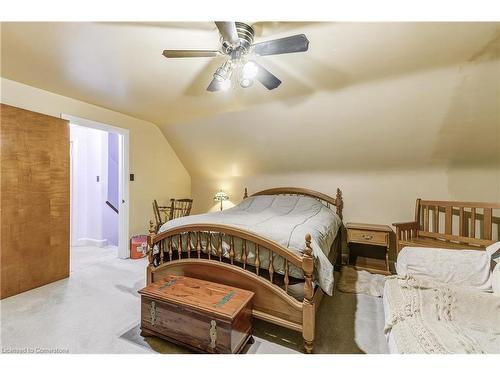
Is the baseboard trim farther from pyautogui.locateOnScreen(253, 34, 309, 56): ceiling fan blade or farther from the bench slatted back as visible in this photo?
the bench slatted back

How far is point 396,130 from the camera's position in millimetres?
2873

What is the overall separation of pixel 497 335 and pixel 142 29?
9.44 feet

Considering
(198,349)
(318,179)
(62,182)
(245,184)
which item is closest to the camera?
(198,349)

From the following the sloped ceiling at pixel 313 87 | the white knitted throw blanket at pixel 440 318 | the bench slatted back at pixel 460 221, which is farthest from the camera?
the bench slatted back at pixel 460 221

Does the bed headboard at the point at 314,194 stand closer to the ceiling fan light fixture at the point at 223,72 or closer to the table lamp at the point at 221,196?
the table lamp at the point at 221,196

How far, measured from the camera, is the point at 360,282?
9.15ft

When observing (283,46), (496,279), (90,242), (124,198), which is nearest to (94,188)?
(90,242)

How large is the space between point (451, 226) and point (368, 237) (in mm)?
943

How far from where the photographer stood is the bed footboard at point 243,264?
1.59 metres

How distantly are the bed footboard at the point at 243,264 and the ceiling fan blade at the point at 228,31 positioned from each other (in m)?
1.31

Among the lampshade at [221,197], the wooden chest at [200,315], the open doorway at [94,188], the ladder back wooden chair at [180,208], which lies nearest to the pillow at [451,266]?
the wooden chest at [200,315]

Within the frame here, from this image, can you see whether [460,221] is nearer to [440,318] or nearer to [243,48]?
[440,318]
